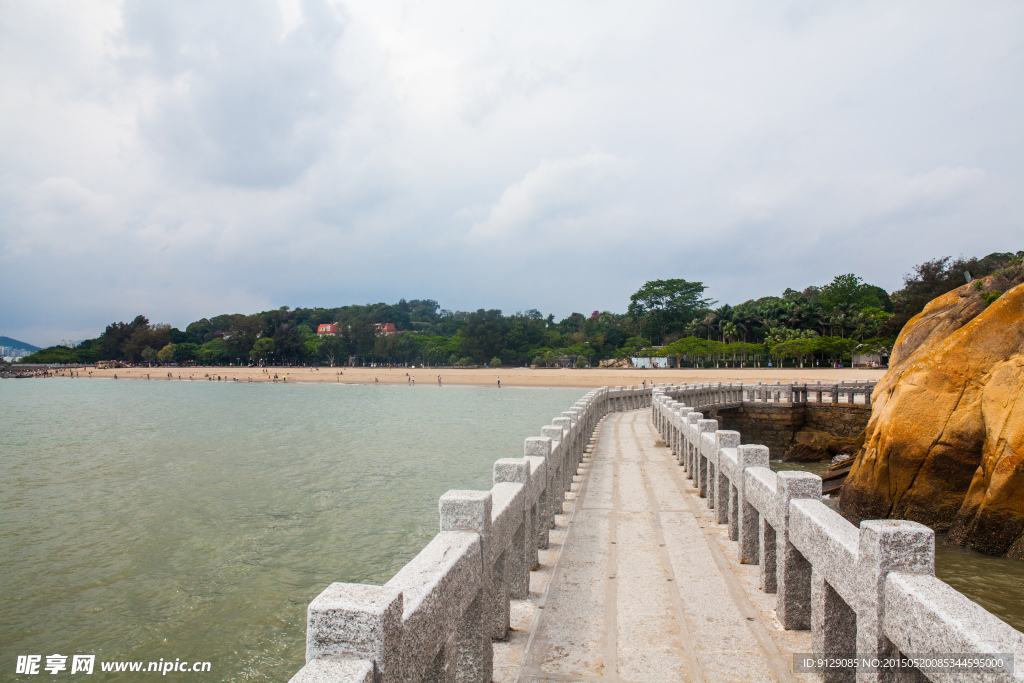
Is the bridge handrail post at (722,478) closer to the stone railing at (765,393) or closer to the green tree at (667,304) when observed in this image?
the stone railing at (765,393)

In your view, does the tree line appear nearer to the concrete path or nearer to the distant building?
the distant building

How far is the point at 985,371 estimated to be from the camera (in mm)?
11797

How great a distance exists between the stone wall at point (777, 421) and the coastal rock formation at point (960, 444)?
15.4m

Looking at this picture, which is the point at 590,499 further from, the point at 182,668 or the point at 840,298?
the point at 840,298

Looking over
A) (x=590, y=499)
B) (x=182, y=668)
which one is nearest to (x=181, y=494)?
(x=182, y=668)

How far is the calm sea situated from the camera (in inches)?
341

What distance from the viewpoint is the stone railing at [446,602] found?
2281 millimetres

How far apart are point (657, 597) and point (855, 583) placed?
2.49 meters

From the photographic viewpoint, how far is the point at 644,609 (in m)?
5.17

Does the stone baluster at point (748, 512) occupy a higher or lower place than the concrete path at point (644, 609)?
higher

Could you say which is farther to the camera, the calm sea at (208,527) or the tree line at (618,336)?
the tree line at (618,336)

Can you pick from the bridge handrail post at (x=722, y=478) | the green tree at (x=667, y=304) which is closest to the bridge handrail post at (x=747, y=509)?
the bridge handrail post at (x=722, y=478)

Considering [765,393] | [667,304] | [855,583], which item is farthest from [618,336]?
[855,583]

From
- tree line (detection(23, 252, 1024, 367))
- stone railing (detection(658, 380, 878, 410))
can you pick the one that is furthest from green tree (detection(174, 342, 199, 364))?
stone railing (detection(658, 380, 878, 410))
